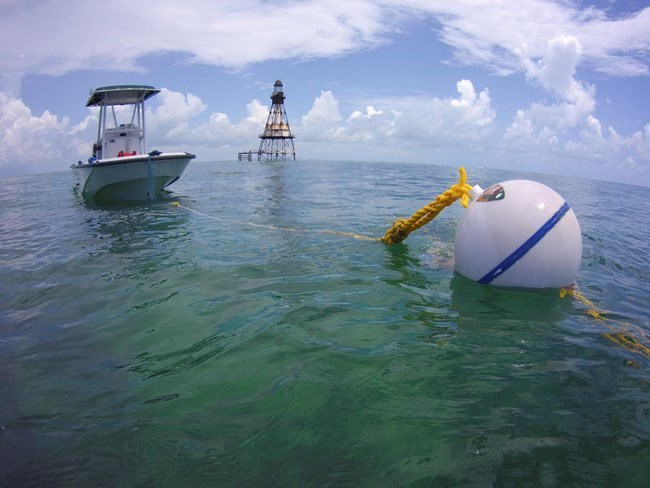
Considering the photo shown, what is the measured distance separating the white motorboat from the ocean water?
29.6 feet

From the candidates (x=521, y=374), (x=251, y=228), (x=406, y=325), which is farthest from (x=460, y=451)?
(x=251, y=228)

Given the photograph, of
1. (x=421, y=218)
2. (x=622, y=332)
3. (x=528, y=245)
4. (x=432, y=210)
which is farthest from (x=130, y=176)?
(x=622, y=332)

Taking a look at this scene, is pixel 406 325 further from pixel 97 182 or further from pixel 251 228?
pixel 97 182

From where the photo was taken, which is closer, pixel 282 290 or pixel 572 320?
pixel 572 320

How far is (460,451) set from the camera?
2812 mm

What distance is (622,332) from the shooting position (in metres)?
4.88

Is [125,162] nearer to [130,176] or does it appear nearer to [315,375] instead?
[130,176]

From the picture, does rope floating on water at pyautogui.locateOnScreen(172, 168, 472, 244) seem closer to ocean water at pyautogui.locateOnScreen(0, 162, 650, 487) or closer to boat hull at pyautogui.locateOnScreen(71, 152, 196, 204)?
ocean water at pyautogui.locateOnScreen(0, 162, 650, 487)

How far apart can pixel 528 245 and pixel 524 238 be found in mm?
107

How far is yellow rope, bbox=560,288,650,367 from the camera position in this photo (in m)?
4.50

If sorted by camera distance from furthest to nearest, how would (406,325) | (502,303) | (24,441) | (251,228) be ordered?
(251,228) < (502,303) < (406,325) < (24,441)

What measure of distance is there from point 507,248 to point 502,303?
2.45ft

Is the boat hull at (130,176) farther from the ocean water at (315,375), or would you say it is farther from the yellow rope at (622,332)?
the yellow rope at (622,332)

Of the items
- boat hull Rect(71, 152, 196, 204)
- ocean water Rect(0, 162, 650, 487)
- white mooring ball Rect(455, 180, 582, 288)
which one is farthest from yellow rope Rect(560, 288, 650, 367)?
boat hull Rect(71, 152, 196, 204)
